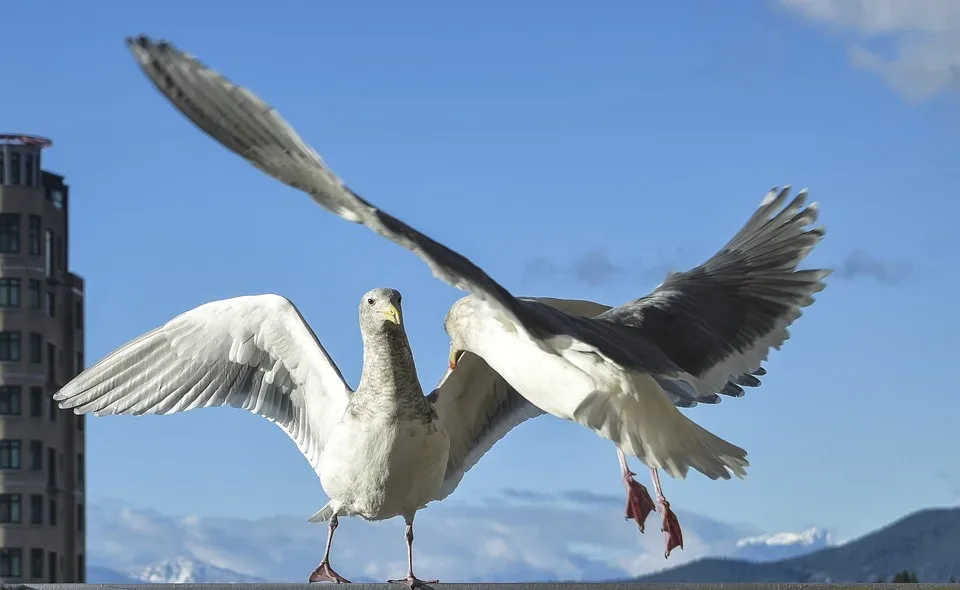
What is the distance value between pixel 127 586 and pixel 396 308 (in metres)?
1.58

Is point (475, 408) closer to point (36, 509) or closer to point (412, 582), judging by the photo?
point (412, 582)

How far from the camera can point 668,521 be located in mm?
6379

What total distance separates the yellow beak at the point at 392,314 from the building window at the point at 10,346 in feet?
211

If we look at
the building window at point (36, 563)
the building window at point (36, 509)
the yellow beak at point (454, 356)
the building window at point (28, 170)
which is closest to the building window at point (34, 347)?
the building window at point (36, 509)

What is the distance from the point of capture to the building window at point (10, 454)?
6594 centimetres

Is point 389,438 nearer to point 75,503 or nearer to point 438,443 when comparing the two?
point 438,443

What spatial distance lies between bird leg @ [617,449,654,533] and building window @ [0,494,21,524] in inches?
2470

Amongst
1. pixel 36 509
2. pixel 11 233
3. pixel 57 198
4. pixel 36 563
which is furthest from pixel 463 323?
pixel 57 198

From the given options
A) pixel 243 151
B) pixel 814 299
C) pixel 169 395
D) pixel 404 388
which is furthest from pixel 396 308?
pixel 814 299

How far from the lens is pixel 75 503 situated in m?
69.0

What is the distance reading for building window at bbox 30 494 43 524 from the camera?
65.7 meters

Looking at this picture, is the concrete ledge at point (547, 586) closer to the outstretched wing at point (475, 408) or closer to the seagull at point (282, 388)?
the seagull at point (282, 388)

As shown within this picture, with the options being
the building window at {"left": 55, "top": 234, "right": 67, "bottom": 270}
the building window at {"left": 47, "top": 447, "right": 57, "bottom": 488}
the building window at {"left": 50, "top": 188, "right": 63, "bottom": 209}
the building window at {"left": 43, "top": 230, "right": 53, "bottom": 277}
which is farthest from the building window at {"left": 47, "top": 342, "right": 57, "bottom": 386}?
the building window at {"left": 50, "top": 188, "right": 63, "bottom": 209}

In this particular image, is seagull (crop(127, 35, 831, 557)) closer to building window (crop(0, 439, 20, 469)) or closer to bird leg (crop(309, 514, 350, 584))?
bird leg (crop(309, 514, 350, 584))
